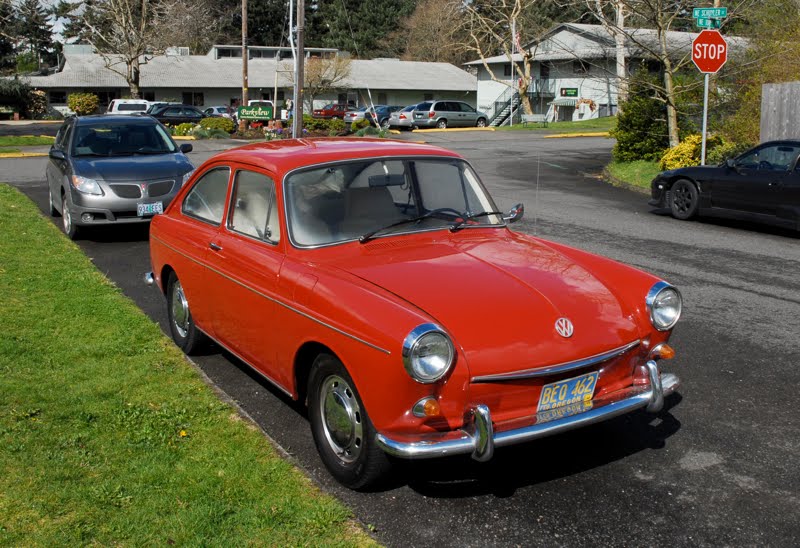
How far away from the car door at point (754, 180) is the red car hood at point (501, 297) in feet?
27.8

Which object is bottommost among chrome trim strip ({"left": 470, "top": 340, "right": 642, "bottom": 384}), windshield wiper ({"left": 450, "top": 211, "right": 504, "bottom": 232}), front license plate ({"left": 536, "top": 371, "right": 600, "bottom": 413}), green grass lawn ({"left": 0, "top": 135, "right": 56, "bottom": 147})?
front license plate ({"left": 536, "top": 371, "right": 600, "bottom": 413})

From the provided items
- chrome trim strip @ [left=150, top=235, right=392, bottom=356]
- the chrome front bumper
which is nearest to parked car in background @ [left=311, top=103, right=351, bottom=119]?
chrome trim strip @ [left=150, top=235, right=392, bottom=356]

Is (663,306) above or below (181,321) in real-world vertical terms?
above

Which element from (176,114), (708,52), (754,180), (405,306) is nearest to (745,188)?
(754,180)

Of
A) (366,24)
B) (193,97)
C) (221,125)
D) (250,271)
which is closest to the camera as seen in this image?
(250,271)

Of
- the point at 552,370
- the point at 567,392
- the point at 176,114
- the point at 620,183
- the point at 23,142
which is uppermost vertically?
the point at 176,114

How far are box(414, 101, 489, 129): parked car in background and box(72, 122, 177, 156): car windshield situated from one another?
35.0m

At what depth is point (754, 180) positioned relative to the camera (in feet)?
41.4

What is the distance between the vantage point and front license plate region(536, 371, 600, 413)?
163 inches

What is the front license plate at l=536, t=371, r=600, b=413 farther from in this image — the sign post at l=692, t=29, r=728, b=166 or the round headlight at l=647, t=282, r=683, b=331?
the sign post at l=692, t=29, r=728, b=166

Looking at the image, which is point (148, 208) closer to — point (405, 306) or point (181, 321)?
point (181, 321)

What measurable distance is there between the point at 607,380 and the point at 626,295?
0.57 m

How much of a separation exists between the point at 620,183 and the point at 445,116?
29744 mm

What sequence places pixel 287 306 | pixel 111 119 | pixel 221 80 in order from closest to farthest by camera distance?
1. pixel 287 306
2. pixel 111 119
3. pixel 221 80
